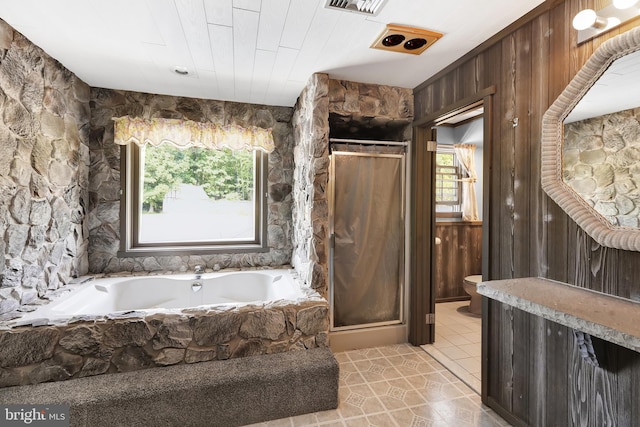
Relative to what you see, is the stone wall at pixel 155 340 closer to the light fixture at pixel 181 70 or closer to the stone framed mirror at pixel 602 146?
the stone framed mirror at pixel 602 146

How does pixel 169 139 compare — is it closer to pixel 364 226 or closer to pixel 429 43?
pixel 364 226

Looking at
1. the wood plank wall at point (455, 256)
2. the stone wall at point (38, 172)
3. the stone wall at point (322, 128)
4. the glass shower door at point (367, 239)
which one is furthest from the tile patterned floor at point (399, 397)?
the stone wall at point (38, 172)

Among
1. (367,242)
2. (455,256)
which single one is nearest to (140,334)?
(367,242)

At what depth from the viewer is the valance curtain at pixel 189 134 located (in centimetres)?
277

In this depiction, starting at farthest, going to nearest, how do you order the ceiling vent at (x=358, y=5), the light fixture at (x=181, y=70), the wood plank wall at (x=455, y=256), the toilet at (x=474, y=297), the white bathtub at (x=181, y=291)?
the wood plank wall at (x=455, y=256) < the toilet at (x=474, y=297) < the white bathtub at (x=181, y=291) < the light fixture at (x=181, y=70) < the ceiling vent at (x=358, y=5)

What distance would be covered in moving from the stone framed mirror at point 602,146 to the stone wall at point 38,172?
3093 mm

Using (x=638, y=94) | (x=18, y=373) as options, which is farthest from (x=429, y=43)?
(x=18, y=373)

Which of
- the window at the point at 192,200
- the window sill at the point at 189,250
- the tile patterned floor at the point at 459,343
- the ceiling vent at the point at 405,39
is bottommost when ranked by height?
the tile patterned floor at the point at 459,343

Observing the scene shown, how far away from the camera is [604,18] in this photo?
1.26m

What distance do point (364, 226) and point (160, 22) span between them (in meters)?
2.03

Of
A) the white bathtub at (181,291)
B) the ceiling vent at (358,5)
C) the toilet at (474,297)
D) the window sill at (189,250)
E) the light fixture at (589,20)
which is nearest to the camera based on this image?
the light fixture at (589,20)

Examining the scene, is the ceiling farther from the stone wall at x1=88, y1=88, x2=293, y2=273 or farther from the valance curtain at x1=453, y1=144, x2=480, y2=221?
the valance curtain at x1=453, y1=144, x2=480, y2=221

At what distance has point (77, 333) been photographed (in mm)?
1736

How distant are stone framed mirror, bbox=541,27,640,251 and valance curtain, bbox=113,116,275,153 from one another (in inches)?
94.7
